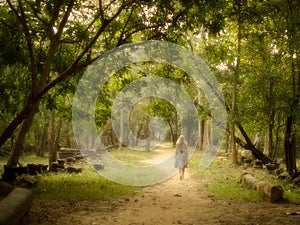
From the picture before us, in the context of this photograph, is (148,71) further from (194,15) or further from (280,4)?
(280,4)

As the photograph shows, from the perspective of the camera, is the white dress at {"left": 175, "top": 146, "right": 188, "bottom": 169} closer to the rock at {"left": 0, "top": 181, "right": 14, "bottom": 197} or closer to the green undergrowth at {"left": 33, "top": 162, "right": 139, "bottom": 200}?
the green undergrowth at {"left": 33, "top": 162, "right": 139, "bottom": 200}

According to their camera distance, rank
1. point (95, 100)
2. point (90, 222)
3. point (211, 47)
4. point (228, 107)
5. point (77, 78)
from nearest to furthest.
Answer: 1. point (90, 222)
2. point (211, 47)
3. point (77, 78)
4. point (95, 100)
5. point (228, 107)

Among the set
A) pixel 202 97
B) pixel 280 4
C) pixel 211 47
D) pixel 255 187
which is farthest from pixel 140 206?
pixel 202 97

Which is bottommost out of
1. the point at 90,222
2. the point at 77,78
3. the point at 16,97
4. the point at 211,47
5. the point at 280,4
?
the point at 90,222

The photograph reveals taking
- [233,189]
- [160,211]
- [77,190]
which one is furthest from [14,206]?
[233,189]

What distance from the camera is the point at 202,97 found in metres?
23.8

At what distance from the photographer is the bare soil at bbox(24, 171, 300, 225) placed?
7.40m

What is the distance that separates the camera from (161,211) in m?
8.77

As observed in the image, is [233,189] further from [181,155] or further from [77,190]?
[77,190]

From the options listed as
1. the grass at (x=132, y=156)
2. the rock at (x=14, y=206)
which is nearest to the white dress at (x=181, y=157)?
the grass at (x=132, y=156)

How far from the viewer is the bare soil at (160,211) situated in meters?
7.40

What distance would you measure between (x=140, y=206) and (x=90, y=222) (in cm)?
226

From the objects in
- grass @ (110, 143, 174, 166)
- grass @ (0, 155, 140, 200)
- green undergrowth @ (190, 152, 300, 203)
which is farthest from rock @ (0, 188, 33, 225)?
grass @ (110, 143, 174, 166)

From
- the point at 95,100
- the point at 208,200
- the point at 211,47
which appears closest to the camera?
the point at 208,200
